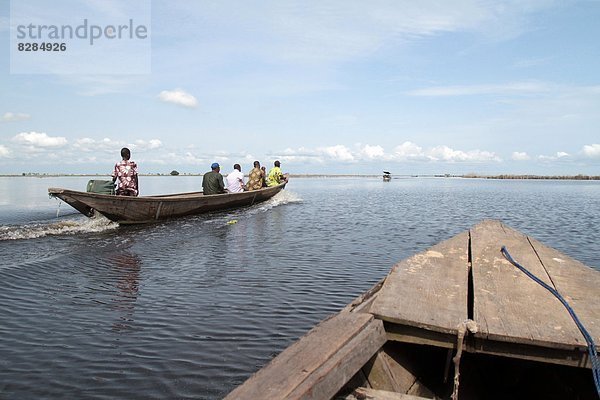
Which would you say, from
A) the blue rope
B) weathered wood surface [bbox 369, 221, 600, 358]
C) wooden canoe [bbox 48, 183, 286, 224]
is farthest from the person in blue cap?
the blue rope

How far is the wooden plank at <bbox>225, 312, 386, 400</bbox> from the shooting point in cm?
204

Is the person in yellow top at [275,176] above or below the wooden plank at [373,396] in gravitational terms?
above

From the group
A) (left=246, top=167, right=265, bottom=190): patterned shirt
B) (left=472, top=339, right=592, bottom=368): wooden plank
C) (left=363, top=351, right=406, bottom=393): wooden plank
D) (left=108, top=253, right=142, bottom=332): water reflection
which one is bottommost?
(left=108, top=253, right=142, bottom=332): water reflection

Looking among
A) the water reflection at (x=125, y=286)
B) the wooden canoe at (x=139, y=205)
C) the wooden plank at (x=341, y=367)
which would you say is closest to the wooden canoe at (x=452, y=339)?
the wooden plank at (x=341, y=367)

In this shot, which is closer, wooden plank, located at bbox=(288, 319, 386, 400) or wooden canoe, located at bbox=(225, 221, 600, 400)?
wooden plank, located at bbox=(288, 319, 386, 400)

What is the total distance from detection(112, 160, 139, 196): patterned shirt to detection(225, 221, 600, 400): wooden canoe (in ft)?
36.4

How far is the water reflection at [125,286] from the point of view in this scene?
532cm

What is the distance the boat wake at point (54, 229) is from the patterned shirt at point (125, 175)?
3.48 ft

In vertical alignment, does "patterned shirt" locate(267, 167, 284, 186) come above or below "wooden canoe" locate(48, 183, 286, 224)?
above

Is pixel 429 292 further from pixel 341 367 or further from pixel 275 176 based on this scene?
pixel 275 176

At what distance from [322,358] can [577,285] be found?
2399mm

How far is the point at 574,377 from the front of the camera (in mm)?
3107

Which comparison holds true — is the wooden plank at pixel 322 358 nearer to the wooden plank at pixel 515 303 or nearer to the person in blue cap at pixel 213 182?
the wooden plank at pixel 515 303

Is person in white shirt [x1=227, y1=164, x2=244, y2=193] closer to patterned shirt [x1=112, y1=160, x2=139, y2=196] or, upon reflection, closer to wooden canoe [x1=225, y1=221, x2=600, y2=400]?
patterned shirt [x1=112, y1=160, x2=139, y2=196]
